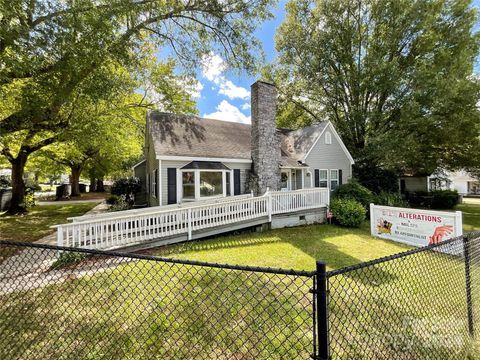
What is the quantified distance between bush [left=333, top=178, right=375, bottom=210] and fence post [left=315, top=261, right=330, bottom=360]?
12.6m

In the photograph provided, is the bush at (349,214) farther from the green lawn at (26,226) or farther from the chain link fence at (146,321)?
the green lawn at (26,226)

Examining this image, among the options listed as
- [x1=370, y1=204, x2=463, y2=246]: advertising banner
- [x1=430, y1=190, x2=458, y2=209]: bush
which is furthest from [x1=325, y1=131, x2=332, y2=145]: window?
[x1=430, y1=190, x2=458, y2=209]: bush

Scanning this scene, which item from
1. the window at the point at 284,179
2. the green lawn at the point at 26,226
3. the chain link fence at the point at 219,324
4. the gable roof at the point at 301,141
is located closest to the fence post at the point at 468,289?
the chain link fence at the point at 219,324

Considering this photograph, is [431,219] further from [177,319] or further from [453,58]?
[453,58]

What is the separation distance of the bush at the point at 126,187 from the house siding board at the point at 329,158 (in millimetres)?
11751

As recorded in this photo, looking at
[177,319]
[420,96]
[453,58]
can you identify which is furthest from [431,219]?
[453,58]

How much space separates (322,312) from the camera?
1.61m

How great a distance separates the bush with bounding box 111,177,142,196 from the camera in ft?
54.4

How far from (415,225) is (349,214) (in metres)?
2.86

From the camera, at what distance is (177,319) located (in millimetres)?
3635

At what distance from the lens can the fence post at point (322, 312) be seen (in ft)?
5.23

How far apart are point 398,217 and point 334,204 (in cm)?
298

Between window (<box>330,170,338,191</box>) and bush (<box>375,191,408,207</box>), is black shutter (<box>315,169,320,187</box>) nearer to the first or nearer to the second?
window (<box>330,170,338,191</box>)

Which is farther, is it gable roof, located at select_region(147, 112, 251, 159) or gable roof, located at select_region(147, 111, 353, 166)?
gable roof, located at select_region(147, 111, 353, 166)
